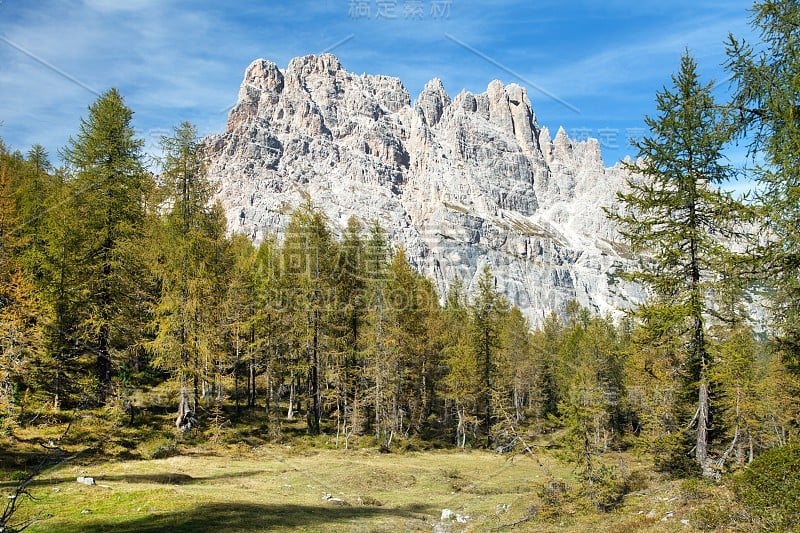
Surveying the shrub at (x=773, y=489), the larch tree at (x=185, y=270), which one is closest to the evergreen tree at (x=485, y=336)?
the larch tree at (x=185, y=270)

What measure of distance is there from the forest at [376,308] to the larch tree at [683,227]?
0.09m

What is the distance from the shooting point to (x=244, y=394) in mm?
43031

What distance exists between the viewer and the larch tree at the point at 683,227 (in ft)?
57.5

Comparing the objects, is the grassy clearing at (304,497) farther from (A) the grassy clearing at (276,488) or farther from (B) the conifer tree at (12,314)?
(B) the conifer tree at (12,314)

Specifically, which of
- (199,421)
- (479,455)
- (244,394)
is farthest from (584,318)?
(199,421)

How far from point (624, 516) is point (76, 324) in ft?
94.0

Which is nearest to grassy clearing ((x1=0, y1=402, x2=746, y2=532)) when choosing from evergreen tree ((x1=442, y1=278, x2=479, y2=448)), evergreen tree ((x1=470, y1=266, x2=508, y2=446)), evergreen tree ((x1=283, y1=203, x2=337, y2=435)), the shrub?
the shrub

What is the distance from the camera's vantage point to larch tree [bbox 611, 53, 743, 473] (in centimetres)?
1752

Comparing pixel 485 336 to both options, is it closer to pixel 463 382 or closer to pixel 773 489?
pixel 463 382

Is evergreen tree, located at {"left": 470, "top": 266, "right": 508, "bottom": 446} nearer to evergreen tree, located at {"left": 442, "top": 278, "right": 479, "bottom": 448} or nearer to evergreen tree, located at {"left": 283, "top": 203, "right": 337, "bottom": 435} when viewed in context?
evergreen tree, located at {"left": 442, "top": 278, "right": 479, "bottom": 448}

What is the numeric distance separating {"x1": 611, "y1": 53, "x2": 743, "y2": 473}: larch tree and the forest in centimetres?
9

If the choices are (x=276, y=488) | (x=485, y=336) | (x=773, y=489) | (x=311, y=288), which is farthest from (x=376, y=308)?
(x=773, y=489)

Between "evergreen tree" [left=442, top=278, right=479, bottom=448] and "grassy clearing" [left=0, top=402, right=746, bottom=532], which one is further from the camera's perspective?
"evergreen tree" [left=442, top=278, right=479, bottom=448]

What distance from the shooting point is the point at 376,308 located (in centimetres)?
3650
